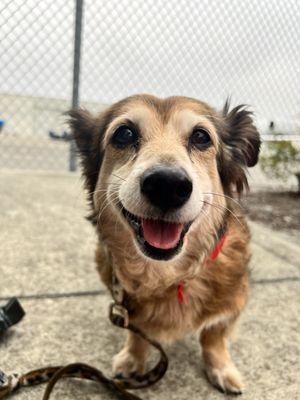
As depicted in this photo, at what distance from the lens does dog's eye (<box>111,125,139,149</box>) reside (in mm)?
1747

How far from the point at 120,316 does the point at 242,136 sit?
1100 mm

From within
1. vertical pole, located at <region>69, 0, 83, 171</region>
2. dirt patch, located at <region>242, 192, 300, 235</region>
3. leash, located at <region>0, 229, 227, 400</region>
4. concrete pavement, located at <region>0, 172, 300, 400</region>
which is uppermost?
vertical pole, located at <region>69, 0, 83, 171</region>

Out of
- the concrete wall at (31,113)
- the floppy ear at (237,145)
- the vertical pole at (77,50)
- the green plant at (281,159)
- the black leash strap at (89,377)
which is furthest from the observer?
the green plant at (281,159)

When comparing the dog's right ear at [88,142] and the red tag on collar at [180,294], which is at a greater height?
the dog's right ear at [88,142]

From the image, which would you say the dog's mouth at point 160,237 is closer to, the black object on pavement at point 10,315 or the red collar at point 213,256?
the red collar at point 213,256

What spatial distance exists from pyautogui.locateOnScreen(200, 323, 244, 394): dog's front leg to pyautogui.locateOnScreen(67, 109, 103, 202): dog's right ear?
0.88 m

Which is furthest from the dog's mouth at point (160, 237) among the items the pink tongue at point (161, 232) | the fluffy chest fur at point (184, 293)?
the fluffy chest fur at point (184, 293)

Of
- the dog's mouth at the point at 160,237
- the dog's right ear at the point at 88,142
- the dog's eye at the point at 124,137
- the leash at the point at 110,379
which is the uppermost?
the dog's eye at the point at 124,137

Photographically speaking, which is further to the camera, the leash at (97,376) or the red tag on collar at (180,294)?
the red tag on collar at (180,294)

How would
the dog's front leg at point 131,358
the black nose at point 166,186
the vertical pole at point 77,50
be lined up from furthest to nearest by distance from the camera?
the vertical pole at point 77,50 < the dog's front leg at point 131,358 < the black nose at point 166,186

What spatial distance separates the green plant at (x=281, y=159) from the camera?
5.62 m

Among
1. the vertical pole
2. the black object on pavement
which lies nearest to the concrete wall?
the vertical pole

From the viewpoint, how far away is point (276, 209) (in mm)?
4832

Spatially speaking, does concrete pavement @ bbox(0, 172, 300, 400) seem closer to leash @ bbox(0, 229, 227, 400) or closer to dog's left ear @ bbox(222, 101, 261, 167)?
leash @ bbox(0, 229, 227, 400)
